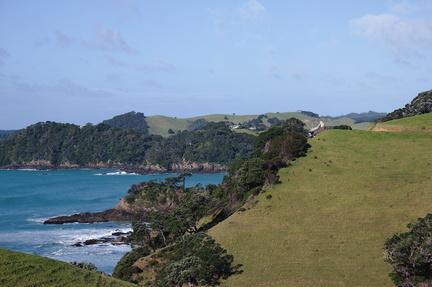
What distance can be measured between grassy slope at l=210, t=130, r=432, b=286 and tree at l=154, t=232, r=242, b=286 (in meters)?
1.23

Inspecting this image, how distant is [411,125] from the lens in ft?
246

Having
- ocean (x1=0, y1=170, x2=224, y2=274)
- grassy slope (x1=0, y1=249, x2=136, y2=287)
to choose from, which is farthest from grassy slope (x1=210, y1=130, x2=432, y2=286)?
ocean (x1=0, y1=170, x2=224, y2=274)

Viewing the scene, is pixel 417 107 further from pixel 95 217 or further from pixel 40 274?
pixel 40 274

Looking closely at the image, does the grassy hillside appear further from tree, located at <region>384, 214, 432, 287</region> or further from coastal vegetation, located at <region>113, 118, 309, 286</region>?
Answer: tree, located at <region>384, 214, 432, 287</region>

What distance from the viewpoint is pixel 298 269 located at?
39.2 meters

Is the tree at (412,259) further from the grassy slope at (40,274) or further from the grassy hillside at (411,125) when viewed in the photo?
the grassy hillside at (411,125)

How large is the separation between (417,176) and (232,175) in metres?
31.8

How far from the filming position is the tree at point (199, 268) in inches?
1519

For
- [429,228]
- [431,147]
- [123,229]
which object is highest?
[431,147]

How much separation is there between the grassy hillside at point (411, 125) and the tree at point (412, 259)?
39.7 m

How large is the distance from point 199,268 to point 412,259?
16.4 metres

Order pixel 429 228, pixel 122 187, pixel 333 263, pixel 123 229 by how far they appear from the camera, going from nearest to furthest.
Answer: pixel 429 228
pixel 333 263
pixel 123 229
pixel 122 187

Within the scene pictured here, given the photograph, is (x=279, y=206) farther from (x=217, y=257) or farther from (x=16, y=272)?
(x=16, y=272)

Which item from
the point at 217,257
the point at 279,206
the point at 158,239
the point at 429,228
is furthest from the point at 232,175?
the point at 429,228
